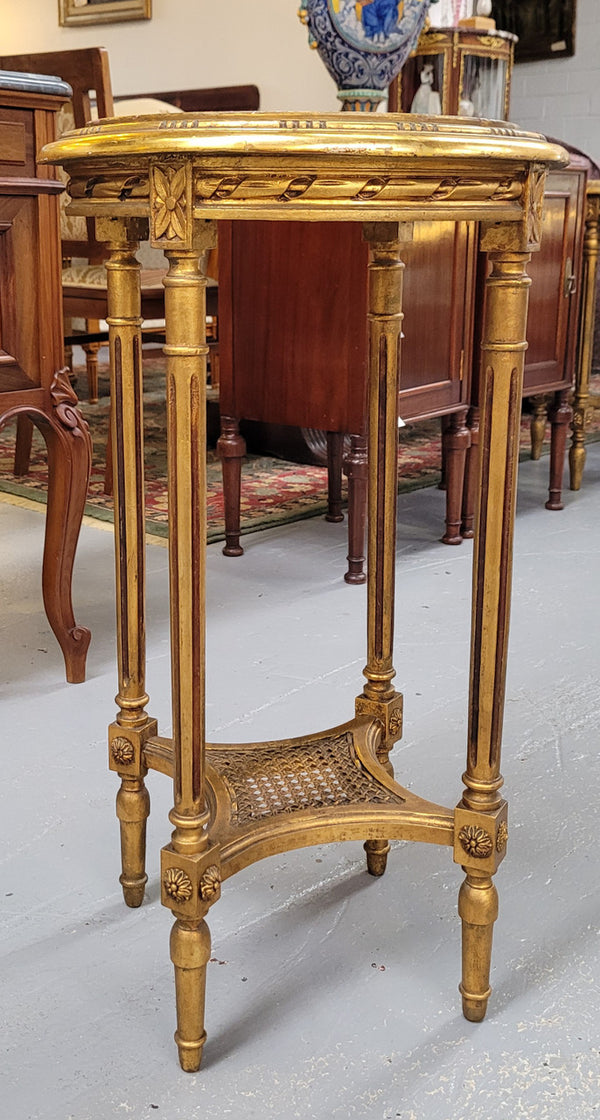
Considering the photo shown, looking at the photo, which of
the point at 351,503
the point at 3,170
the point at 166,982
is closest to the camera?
the point at 166,982

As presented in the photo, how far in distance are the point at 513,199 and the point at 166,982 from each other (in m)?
0.88

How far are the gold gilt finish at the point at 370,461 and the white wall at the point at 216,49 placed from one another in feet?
13.9

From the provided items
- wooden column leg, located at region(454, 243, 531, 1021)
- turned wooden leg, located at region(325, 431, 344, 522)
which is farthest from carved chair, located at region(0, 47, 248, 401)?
wooden column leg, located at region(454, 243, 531, 1021)

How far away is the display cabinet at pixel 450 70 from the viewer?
304 centimetres

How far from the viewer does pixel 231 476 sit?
289 cm

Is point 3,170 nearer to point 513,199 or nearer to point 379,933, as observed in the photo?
point 513,199

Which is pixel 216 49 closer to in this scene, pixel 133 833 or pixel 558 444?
pixel 558 444

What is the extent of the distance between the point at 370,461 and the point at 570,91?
504 centimetres

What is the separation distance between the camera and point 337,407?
106 inches

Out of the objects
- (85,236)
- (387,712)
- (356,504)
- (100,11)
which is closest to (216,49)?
(100,11)

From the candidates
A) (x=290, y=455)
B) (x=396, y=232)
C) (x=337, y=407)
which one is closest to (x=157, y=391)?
(x=290, y=455)

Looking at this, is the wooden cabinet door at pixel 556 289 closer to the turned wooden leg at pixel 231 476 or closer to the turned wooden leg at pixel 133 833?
the turned wooden leg at pixel 231 476

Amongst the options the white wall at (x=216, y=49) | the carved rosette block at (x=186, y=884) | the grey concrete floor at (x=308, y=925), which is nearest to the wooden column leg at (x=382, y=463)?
the grey concrete floor at (x=308, y=925)

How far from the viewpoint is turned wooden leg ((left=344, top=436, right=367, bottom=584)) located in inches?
104
